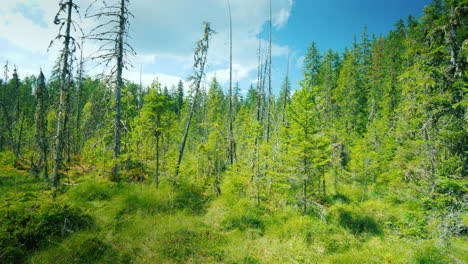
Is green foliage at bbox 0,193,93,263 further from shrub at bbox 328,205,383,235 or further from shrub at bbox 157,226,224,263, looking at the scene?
shrub at bbox 328,205,383,235

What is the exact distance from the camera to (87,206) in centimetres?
779

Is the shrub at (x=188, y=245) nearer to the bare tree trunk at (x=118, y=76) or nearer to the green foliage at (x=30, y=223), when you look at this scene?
the green foliage at (x=30, y=223)

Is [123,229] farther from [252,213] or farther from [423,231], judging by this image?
[423,231]

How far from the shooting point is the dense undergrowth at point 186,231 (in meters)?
4.93

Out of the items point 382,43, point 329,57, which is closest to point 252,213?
point 329,57

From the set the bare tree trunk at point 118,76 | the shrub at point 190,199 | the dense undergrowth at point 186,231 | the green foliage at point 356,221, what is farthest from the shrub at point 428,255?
the bare tree trunk at point 118,76

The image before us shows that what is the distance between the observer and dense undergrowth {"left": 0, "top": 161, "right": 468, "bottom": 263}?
4.93 m

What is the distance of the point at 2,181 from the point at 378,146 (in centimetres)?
2753

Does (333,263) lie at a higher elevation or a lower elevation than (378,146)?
lower

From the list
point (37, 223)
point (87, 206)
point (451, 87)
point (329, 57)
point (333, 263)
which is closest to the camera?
point (37, 223)

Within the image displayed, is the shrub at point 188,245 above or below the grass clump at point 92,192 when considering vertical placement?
below

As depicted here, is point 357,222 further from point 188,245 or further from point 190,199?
point 190,199

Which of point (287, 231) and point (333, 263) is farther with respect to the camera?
point (287, 231)

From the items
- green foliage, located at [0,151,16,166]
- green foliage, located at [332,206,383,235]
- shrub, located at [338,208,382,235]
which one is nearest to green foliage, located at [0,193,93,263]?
A: green foliage, located at [332,206,383,235]
